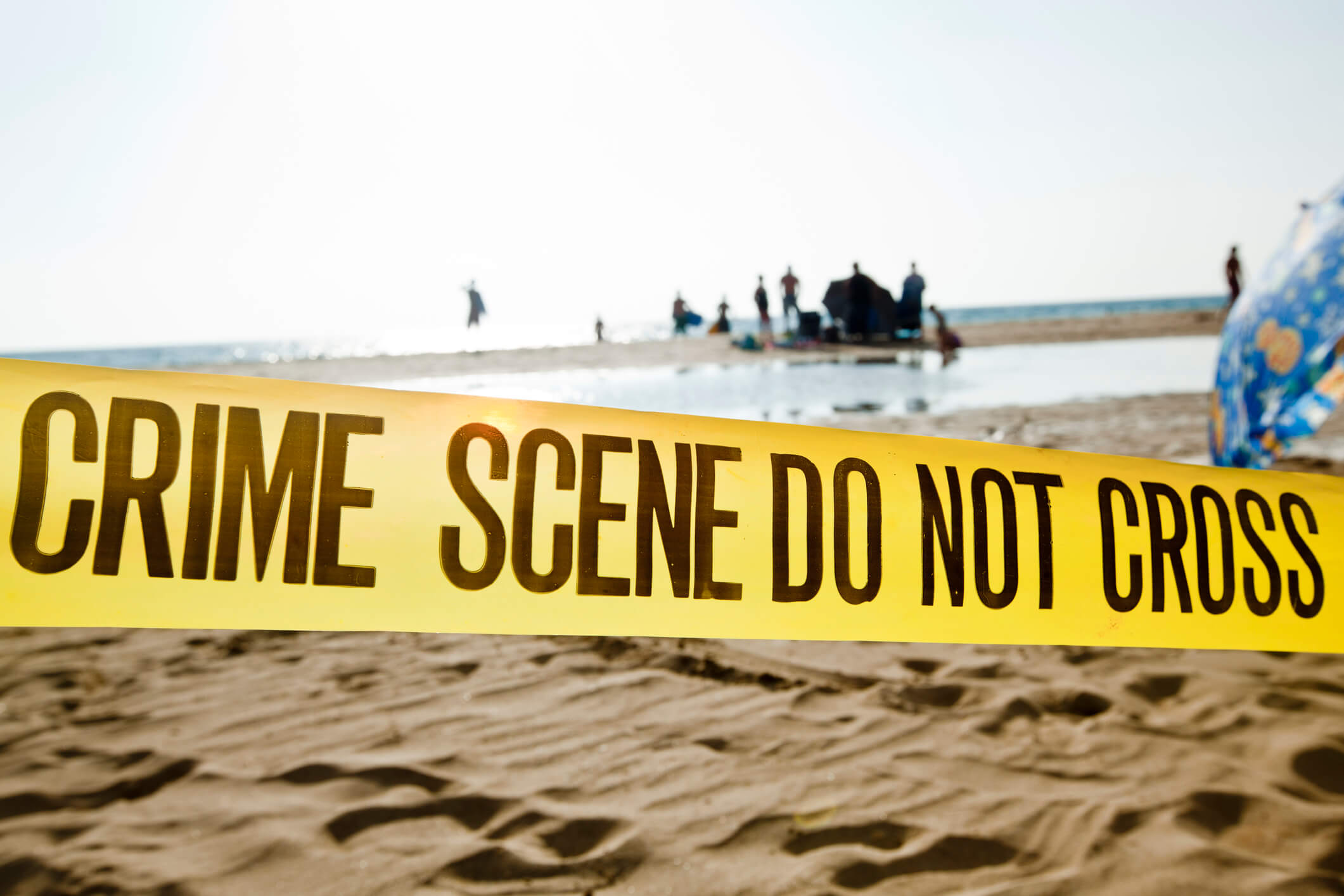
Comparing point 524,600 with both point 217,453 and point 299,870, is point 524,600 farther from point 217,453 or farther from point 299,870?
point 299,870

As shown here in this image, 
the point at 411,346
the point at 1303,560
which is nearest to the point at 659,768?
the point at 1303,560

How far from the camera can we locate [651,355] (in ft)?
73.5

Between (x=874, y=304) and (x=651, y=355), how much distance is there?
6876 mm

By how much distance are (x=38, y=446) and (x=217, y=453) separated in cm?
29

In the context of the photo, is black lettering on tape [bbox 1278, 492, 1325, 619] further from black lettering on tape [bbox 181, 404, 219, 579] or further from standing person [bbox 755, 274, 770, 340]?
standing person [bbox 755, 274, 770, 340]

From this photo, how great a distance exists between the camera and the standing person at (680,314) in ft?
97.8

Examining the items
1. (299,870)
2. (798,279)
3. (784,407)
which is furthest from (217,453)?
(798,279)

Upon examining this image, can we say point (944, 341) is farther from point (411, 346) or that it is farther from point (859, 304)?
point (411, 346)

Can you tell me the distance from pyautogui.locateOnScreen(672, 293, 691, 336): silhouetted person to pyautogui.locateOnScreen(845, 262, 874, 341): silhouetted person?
27.5ft

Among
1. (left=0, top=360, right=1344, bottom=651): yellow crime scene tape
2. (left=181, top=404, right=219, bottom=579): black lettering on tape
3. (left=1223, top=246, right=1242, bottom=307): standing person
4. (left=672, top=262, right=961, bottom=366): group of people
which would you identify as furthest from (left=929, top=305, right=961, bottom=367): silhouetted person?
(left=181, top=404, right=219, bottom=579): black lettering on tape

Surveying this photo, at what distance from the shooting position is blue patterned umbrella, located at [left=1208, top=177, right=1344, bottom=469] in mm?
3740

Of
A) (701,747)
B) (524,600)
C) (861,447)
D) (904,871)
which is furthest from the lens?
(701,747)

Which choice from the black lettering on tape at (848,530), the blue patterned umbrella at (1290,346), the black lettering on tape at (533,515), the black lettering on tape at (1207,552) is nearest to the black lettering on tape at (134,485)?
the black lettering on tape at (533,515)

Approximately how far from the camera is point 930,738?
8.59 ft
